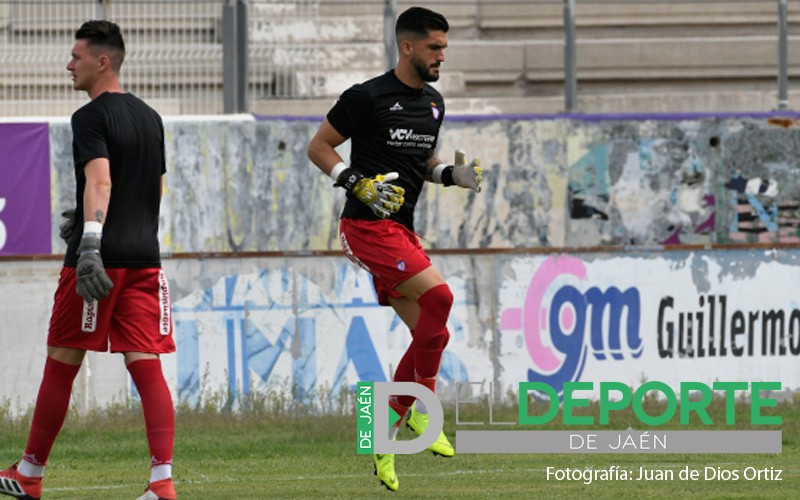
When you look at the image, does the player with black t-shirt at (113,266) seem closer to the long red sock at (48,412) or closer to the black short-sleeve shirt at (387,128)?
the long red sock at (48,412)

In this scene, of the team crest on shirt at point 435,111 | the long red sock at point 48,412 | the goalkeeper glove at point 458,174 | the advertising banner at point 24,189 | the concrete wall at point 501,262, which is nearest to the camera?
the long red sock at point 48,412

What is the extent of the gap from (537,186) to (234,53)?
2.96 m

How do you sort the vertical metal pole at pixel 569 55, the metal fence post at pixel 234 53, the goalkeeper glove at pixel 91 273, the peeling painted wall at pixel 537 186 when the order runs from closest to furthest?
1. the goalkeeper glove at pixel 91 273
2. the peeling painted wall at pixel 537 186
3. the metal fence post at pixel 234 53
4. the vertical metal pole at pixel 569 55

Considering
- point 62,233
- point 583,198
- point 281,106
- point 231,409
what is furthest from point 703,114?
point 62,233

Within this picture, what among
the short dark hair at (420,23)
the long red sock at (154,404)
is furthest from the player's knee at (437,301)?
the long red sock at (154,404)

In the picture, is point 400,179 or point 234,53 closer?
point 400,179

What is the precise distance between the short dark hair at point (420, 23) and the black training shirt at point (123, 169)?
5.78ft

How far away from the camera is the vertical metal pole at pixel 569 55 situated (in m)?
16.4

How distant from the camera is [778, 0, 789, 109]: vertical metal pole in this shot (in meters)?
16.6

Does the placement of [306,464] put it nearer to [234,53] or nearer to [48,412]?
[48,412]

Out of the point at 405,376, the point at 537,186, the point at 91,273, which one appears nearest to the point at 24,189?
the point at 537,186

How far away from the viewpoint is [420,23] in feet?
31.9

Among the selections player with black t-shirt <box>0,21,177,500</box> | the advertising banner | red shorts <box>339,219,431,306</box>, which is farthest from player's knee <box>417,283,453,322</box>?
the advertising banner

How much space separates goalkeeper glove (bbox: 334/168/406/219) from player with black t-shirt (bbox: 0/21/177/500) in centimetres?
123
